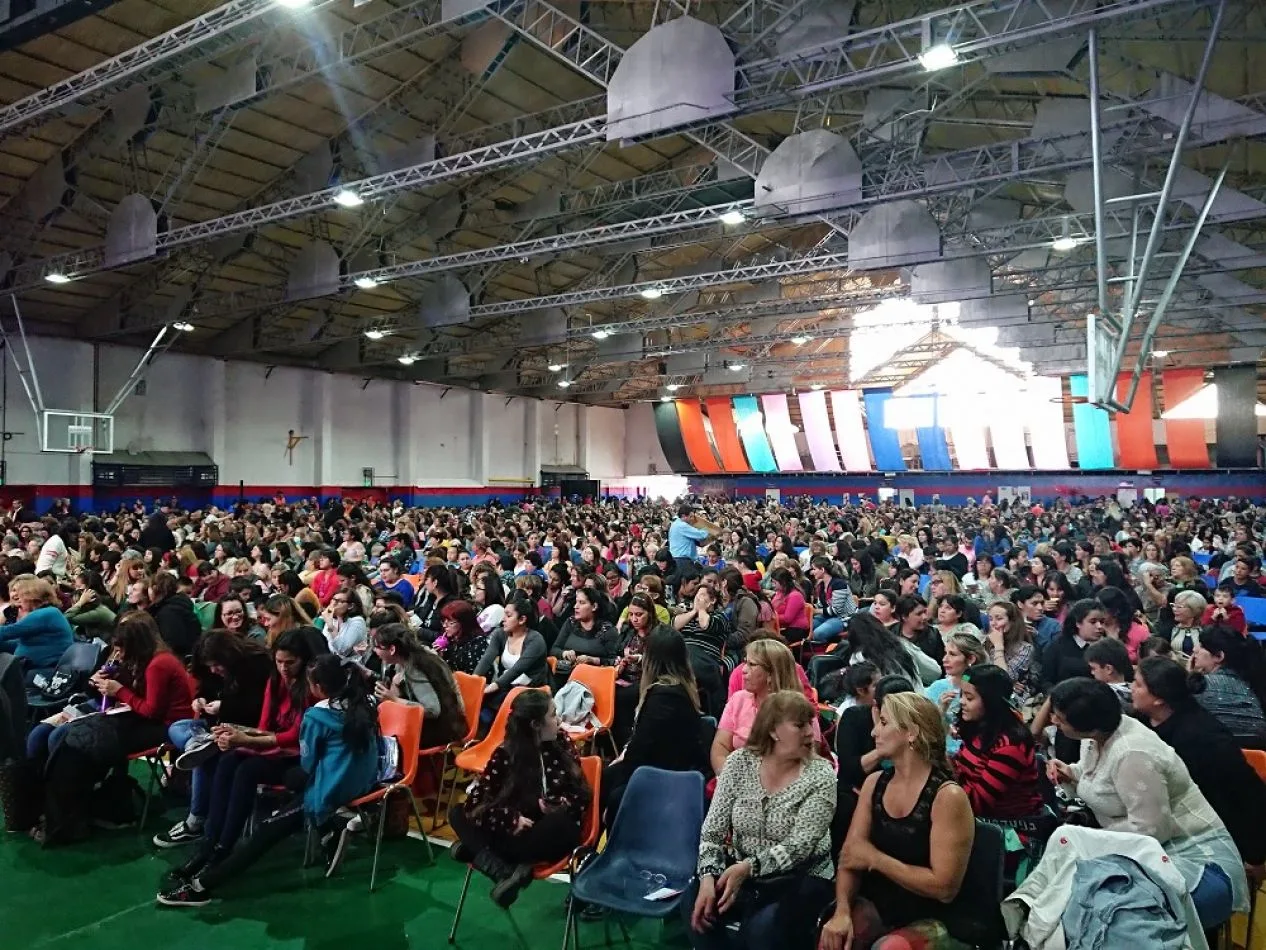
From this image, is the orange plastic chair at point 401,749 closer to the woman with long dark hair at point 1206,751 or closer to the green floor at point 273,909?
the green floor at point 273,909

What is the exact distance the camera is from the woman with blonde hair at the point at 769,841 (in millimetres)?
2520

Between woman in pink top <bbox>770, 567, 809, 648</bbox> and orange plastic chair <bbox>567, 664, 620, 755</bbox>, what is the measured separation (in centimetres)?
228

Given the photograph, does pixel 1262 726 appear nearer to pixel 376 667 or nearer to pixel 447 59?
pixel 376 667

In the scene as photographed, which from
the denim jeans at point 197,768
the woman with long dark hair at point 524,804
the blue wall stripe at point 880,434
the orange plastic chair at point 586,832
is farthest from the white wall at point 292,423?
the orange plastic chair at point 586,832

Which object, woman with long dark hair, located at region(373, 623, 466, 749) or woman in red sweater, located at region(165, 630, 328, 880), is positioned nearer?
woman in red sweater, located at region(165, 630, 328, 880)

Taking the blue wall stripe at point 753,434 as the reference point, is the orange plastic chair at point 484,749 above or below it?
below

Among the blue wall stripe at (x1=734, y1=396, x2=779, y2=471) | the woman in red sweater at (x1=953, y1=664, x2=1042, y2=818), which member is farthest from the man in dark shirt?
the blue wall stripe at (x1=734, y1=396, x2=779, y2=471)

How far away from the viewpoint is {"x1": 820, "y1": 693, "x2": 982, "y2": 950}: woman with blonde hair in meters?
2.31

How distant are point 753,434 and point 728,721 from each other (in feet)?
84.3

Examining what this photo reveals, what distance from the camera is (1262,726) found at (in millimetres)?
3934

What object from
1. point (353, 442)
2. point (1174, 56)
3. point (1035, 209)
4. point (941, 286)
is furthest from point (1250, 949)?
point (353, 442)

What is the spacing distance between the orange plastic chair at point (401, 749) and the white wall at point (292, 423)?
59.7 feet

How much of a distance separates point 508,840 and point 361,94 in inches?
509

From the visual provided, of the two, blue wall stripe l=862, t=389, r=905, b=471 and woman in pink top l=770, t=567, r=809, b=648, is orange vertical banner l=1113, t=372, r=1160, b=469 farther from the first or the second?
woman in pink top l=770, t=567, r=809, b=648
